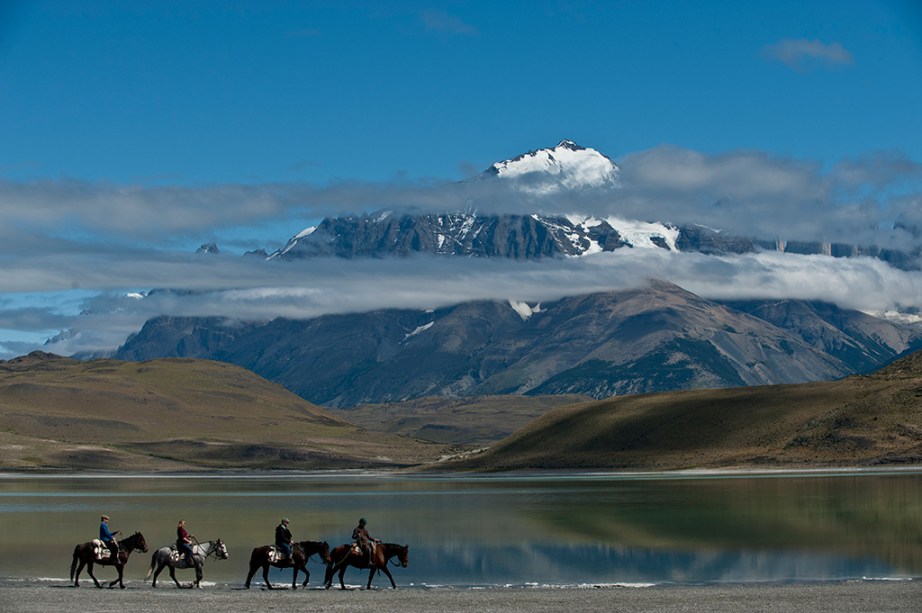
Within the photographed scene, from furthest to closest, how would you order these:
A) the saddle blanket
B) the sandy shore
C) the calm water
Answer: the calm water < the saddle blanket < the sandy shore

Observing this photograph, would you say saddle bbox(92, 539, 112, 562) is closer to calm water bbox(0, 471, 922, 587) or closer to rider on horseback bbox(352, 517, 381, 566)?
calm water bbox(0, 471, 922, 587)

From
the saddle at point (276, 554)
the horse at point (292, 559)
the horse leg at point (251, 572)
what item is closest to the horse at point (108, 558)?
the horse leg at point (251, 572)

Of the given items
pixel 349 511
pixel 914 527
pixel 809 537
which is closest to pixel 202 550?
pixel 809 537

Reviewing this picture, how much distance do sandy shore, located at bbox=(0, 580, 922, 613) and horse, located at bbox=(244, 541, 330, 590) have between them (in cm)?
97

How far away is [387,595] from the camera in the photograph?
50.8 metres

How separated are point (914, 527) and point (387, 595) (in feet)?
135

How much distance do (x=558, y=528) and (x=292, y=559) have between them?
3518 centimetres

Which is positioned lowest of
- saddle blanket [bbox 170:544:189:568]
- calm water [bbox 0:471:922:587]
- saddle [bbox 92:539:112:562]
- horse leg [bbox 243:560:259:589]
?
calm water [bbox 0:471:922:587]

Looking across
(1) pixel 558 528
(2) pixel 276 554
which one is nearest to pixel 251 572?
(2) pixel 276 554

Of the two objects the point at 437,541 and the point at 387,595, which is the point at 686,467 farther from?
the point at 387,595

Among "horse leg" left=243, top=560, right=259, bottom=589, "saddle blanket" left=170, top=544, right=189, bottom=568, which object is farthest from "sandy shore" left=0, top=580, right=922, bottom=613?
"saddle blanket" left=170, top=544, right=189, bottom=568

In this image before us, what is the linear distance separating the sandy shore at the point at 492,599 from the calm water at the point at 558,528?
430cm

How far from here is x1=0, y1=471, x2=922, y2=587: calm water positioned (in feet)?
199

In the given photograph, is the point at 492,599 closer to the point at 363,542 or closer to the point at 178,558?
the point at 363,542
